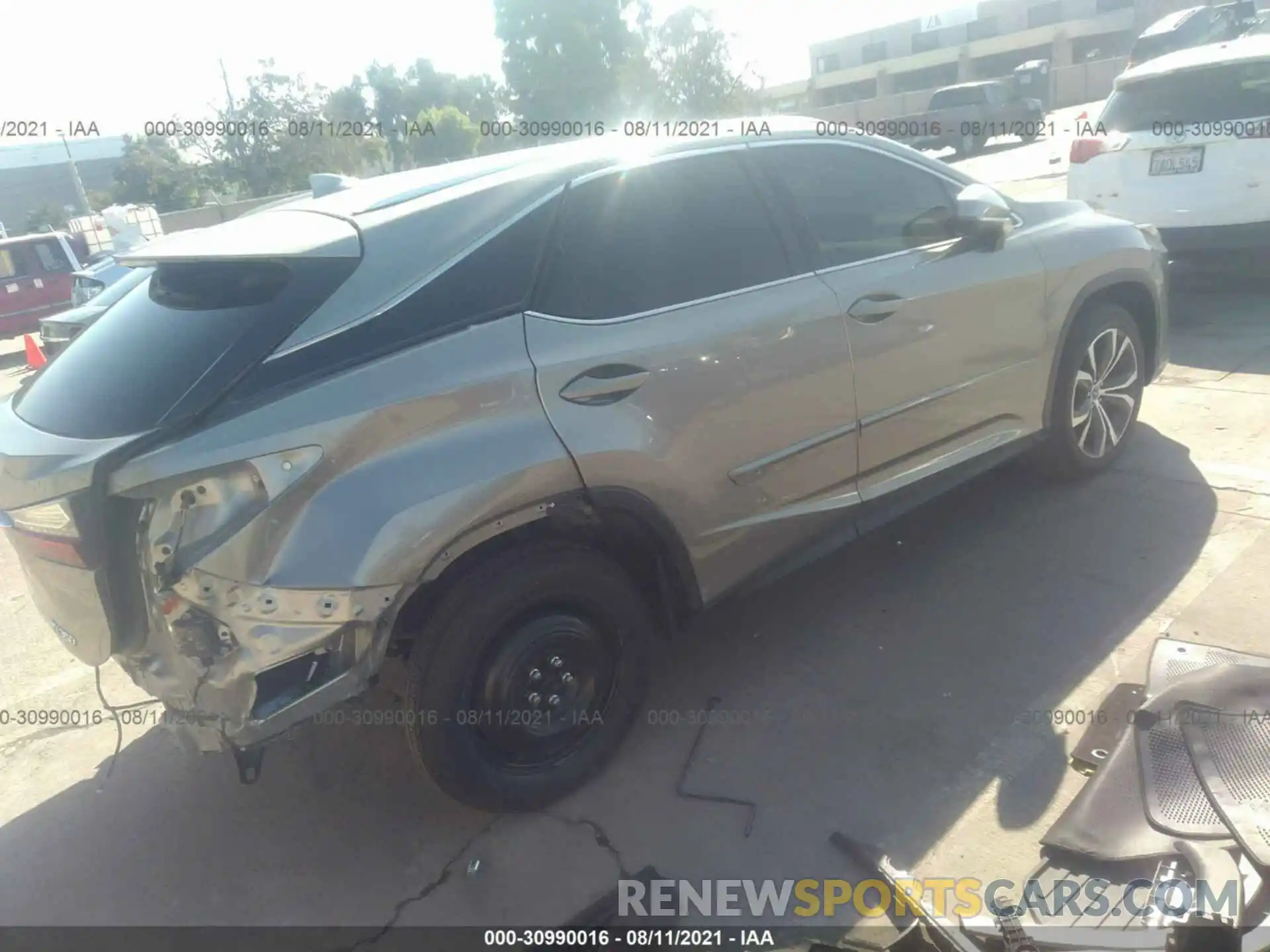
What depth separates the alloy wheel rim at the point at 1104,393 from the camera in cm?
433

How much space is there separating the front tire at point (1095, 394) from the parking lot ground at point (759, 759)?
0.22 meters

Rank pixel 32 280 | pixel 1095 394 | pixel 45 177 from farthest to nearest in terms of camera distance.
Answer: pixel 45 177 < pixel 32 280 < pixel 1095 394

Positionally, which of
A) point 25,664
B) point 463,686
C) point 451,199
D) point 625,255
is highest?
point 451,199

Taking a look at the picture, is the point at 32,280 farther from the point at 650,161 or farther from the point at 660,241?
the point at 660,241

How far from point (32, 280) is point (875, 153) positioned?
17.6 m

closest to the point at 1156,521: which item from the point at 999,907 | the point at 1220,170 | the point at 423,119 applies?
the point at 999,907

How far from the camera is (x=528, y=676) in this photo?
2.76 metres

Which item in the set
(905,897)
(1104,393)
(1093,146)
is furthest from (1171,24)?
(905,897)

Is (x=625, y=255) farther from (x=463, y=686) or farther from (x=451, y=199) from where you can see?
(x=463, y=686)

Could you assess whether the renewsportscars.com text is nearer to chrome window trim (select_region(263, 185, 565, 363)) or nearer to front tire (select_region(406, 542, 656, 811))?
front tire (select_region(406, 542, 656, 811))

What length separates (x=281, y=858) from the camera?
9.57ft

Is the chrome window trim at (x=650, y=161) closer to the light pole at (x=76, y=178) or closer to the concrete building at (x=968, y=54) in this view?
the light pole at (x=76, y=178)

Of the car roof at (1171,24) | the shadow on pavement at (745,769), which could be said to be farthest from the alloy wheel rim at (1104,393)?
the car roof at (1171,24)

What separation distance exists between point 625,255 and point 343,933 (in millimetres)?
2112
